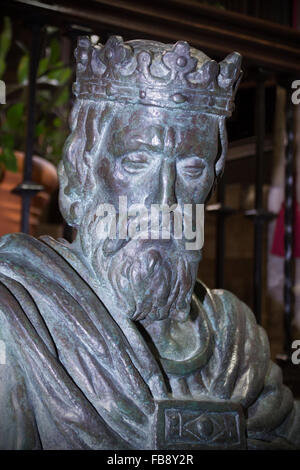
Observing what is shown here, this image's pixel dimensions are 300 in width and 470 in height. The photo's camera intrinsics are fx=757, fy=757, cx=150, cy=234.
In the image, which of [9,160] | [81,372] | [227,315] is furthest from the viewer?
[9,160]

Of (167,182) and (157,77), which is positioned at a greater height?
(157,77)

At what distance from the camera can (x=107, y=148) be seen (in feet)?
5.06

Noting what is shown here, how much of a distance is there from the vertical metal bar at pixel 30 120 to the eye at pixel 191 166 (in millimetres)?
509

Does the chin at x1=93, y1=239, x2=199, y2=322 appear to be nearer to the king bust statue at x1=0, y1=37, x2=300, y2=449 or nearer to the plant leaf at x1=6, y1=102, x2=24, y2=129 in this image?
the king bust statue at x1=0, y1=37, x2=300, y2=449

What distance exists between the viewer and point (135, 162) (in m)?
1.50

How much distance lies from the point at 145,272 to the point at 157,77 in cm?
38

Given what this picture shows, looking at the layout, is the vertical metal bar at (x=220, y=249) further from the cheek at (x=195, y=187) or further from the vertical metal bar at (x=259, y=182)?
the cheek at (x=195, y=187)

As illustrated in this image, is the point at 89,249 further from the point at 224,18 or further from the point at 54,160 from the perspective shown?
the point at 54,160

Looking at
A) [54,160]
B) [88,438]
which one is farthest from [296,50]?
[54,160]

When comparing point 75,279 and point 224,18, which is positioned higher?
point 224,18

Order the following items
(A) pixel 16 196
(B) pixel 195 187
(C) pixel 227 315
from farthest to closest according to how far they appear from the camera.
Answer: (A) pixel 16 196 → (C) pixel 227 315 → (B) pixel 195 187

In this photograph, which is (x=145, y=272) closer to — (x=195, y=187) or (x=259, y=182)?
(x=195, y=187)

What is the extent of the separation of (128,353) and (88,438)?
0.18 m

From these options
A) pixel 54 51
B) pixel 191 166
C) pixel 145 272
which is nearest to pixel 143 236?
pixel 145 272
